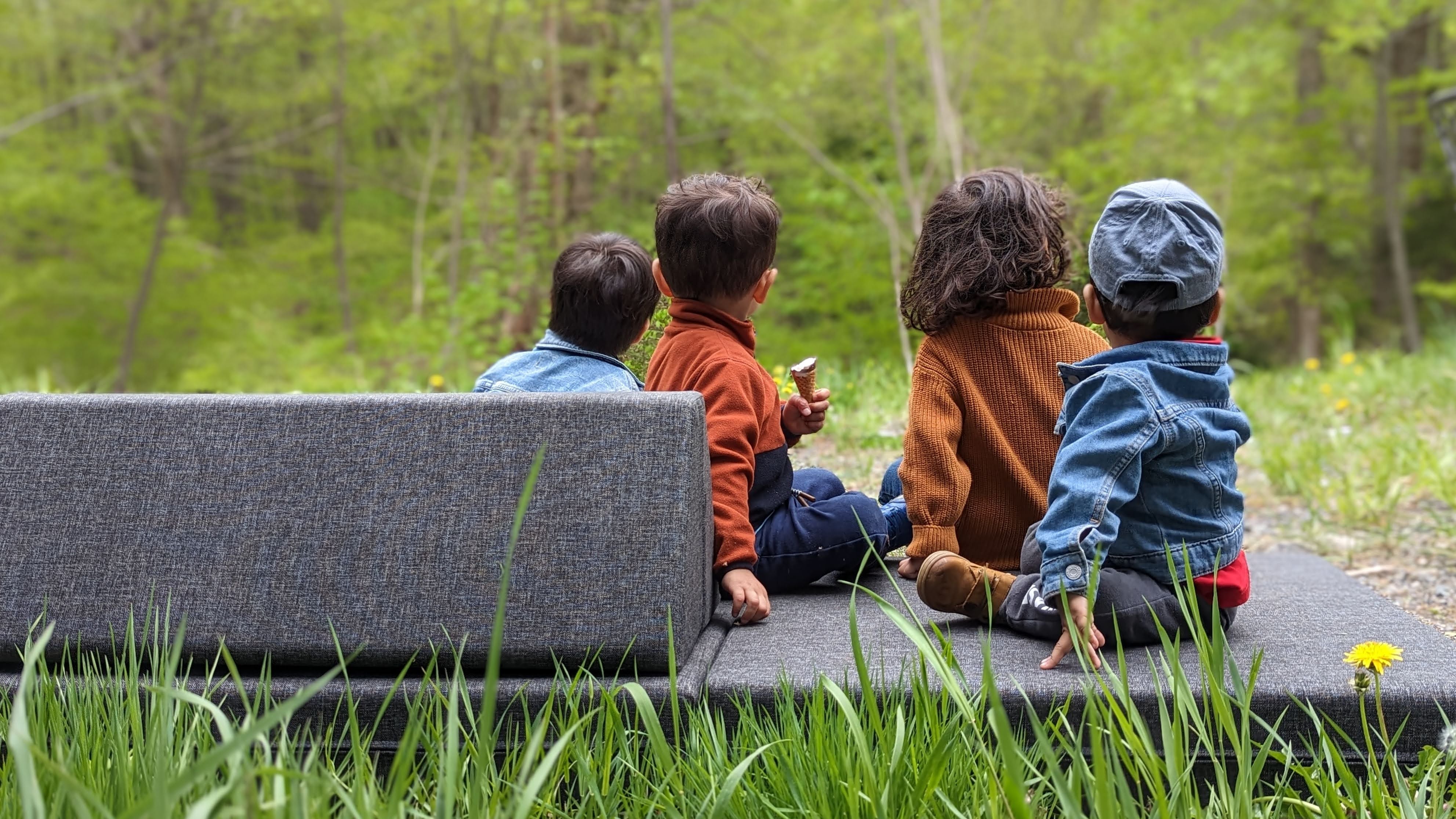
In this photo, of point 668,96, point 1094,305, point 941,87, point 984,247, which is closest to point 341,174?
point 668,96

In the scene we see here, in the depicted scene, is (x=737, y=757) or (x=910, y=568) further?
(x=910, y=568)

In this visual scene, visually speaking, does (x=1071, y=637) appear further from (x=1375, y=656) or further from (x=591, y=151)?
(x=591, y=151)

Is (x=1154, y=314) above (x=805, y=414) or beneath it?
above

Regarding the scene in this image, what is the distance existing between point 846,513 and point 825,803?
3.77ft

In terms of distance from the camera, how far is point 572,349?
2.59 metres

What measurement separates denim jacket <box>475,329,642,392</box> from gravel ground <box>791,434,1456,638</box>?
145 centimetres

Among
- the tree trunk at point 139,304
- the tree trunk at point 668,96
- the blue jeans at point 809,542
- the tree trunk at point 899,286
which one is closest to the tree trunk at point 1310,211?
the tree trunk at point 899,286

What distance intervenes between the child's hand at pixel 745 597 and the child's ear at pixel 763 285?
0.63 metres

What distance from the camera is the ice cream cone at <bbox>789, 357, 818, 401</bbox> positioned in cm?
260

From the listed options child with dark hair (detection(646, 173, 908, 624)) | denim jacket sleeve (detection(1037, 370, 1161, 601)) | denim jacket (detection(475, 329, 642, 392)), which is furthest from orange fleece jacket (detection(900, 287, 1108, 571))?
denim jacket (detection(475, 329, 642, 392))

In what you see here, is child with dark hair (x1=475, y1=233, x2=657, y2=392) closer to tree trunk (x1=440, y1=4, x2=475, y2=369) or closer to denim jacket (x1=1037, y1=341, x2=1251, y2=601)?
denim jacket (x1=1037, y1=341, x2=1251, y2=601)

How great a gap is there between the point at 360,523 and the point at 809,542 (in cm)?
100

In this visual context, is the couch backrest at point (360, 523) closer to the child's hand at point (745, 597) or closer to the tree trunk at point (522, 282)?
the child's hand at point (745, 597)

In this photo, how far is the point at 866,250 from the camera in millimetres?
11641
